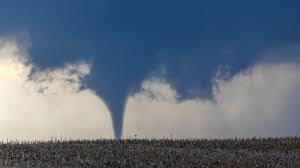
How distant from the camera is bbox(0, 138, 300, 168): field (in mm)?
24156

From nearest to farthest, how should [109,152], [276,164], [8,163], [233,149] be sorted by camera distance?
1. [8,163]
2. [276,164]
3. [109,152]
4. [233,149]

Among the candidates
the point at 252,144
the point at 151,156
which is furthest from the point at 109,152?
the point at 252,144

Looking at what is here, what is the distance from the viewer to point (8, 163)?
922 inches

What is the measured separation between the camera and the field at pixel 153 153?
24156 mm

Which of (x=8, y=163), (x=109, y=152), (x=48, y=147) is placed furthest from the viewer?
(x=48, y=147)

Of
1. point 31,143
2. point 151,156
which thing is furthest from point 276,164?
point 31,143

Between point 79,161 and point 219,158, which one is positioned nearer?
point 79,161

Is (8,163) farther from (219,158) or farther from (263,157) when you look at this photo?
(263,157)

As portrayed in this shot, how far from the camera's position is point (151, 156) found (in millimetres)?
25641

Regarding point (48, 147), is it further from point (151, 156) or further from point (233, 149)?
point (233, 149)

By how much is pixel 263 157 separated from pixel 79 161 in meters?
7.51

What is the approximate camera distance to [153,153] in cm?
2652

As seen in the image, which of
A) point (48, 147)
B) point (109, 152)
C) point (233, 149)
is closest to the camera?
point (109, 152)

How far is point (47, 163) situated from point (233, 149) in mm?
9916
